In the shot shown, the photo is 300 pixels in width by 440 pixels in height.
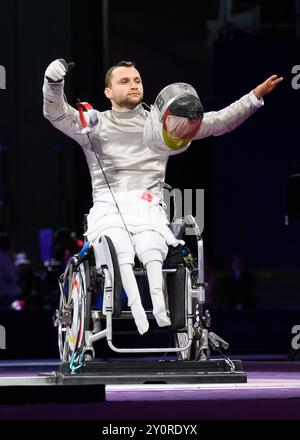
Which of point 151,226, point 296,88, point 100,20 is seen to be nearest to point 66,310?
point 151,226

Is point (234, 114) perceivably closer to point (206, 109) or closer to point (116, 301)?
point (116, 301)

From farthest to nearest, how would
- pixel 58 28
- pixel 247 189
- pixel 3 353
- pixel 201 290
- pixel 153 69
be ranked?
pixel 153 69, pixel 58 28, pixel 247 189, pixel 3 353, pixel 201 290

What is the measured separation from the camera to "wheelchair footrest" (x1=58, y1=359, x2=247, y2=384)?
4004mm

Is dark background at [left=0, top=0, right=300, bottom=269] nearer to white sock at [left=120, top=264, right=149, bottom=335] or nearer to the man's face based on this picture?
the man's face

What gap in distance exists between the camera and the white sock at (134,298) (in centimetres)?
431

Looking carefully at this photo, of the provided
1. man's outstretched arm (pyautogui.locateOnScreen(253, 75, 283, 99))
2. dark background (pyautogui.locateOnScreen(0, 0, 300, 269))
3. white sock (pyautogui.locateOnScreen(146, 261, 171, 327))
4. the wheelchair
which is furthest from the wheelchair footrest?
dark background (pyautogui.locateOnScreen(0, 0, 300, 269))

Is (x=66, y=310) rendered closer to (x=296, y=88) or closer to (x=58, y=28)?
(x=296, y=88)

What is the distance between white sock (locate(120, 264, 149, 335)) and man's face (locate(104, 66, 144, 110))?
0.76 metres

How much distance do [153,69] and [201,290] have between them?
914 cm

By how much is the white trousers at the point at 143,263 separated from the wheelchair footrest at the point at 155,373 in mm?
210

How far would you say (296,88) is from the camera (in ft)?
26.4

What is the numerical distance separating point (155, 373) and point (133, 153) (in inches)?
40.6

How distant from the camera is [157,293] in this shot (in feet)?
14.3

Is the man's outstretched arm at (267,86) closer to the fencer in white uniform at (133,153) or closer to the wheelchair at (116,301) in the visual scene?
the fencer in white uniform at (133,153)
